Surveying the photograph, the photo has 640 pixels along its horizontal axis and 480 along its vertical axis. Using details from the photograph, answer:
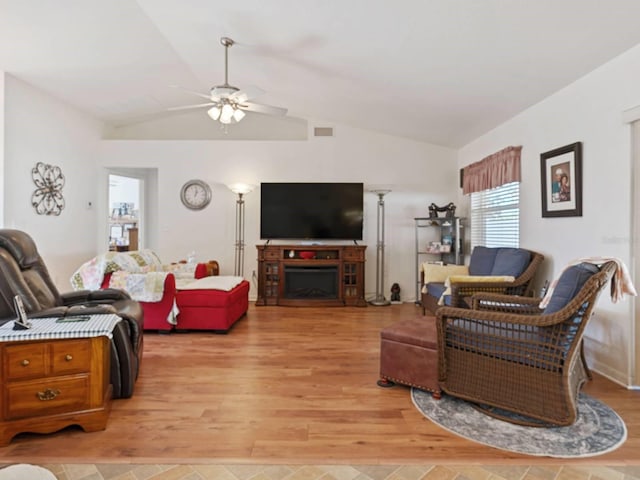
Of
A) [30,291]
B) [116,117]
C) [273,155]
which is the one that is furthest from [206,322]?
[116,117]

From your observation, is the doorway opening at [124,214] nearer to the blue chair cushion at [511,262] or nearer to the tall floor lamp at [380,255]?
the tall floor lamp at [380,255]

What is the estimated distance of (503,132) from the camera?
4375 mm

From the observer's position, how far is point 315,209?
18.5 feet

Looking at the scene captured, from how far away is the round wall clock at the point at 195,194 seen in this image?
590 cm

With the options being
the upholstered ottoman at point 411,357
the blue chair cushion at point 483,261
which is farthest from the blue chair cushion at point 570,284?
the blue chair cushion at point 483,261

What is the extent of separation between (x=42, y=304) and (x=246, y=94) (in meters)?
2.27

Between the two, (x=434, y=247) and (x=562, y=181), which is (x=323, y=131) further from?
(x=562, y=181)

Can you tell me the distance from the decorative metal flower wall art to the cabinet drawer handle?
349 cm

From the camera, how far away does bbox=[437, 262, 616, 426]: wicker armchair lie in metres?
1.97

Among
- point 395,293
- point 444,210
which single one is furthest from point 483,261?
point 395,293

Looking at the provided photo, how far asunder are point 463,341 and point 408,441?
707 mm

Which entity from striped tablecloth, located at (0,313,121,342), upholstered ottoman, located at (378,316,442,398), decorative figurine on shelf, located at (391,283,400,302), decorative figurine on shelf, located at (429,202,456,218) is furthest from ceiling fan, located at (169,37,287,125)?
decorative figurine on shelf, located at (391,283,400,302)

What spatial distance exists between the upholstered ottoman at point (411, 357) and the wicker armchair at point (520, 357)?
0.23ft

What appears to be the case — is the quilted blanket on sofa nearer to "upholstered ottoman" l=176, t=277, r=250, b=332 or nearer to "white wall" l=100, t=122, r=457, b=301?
"upholstered ottoman" l=176, t=277, r=250, b=332
